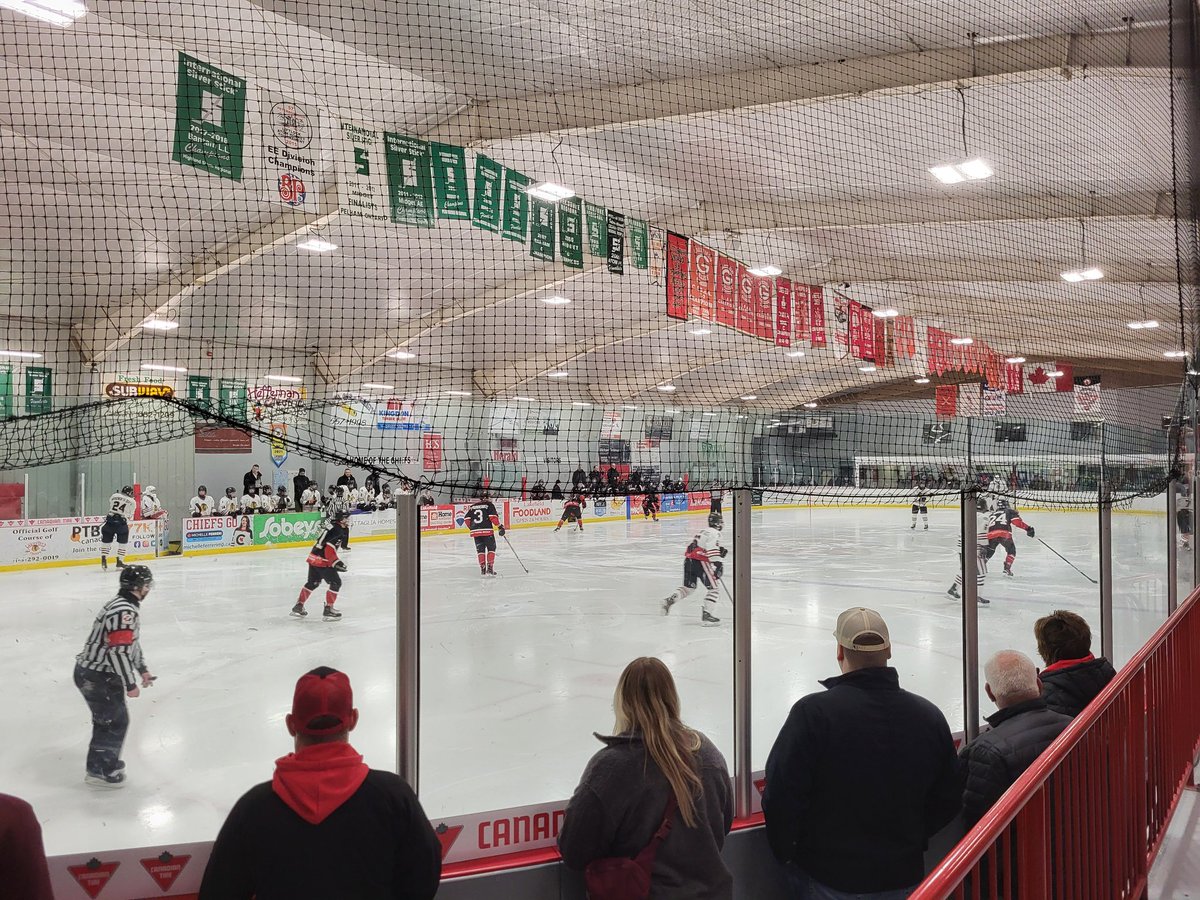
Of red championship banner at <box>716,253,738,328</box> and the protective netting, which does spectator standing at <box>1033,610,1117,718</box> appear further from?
red championship banner at <box>716,253,738,328</box>

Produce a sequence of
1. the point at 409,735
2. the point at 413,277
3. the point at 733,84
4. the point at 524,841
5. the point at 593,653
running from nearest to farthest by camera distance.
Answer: the point at 409,735
the point at 524,841
the point at 593,653
the point at 733,84
the point at 413,277

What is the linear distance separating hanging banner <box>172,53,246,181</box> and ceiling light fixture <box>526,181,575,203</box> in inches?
137

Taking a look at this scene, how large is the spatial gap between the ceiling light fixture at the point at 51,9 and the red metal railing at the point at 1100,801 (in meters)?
6.61

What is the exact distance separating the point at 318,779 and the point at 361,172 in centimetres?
647

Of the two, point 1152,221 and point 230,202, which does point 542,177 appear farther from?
point 1152,221

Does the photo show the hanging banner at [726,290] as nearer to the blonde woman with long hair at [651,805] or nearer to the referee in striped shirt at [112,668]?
the referee in striped shirt at [112,668]

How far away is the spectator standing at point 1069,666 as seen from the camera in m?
2.96

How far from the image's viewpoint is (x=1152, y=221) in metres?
11.5

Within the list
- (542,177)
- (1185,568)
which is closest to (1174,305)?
(1185,568)

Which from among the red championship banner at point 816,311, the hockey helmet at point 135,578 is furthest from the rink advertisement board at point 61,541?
the red championship banner at point 816,311

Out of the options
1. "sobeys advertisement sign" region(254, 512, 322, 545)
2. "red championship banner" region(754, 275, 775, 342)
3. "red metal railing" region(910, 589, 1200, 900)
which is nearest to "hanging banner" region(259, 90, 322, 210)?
"red metal railing" region(910, 589, 1200, 900)

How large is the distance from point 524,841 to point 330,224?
1132 cm

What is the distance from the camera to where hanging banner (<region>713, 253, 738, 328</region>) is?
12.0 meters

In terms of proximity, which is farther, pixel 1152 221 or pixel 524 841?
pixel 1152 221
